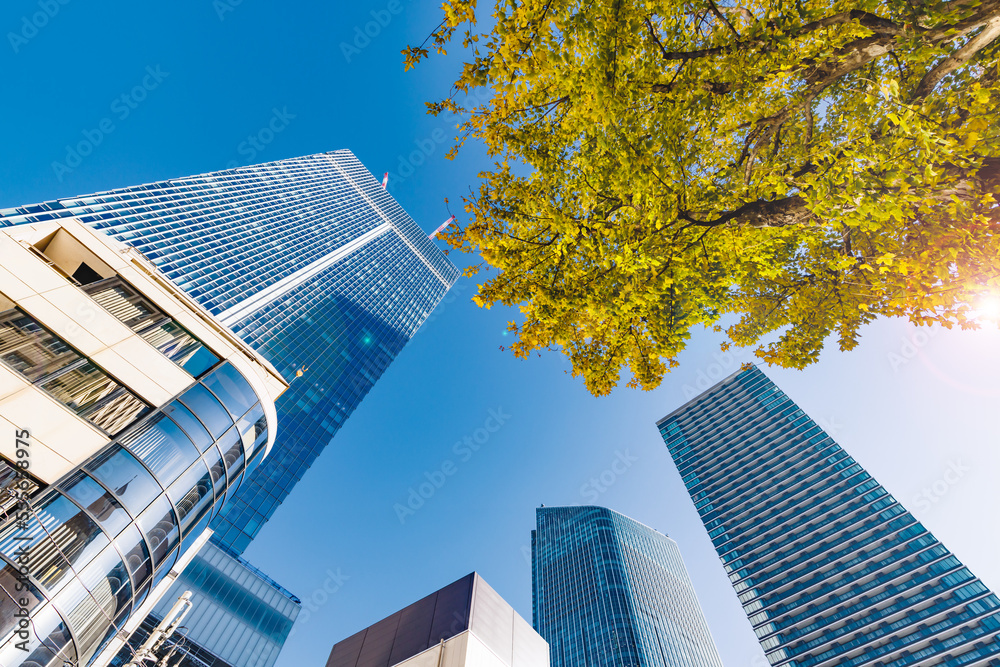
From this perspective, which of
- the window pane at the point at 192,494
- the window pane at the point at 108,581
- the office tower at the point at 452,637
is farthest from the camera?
the window pane at the point at 192,494

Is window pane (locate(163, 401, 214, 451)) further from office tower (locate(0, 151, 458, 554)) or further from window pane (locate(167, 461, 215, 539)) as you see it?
office tower (locate(0, 151, 458, 554))

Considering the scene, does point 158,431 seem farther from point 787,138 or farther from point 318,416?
point 318,416

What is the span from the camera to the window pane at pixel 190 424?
1230cm

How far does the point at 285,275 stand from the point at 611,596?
94.7 metres

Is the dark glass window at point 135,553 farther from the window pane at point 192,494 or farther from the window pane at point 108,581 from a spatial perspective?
the window pane at point 192,494

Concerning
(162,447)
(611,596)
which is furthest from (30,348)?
(611,596)

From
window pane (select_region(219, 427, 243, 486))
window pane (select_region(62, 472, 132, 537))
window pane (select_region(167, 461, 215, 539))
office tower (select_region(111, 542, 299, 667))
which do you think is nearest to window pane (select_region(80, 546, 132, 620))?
window pane (select_region(62, 472, 132, 537))

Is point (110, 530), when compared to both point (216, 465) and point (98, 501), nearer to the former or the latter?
point (98, 501)

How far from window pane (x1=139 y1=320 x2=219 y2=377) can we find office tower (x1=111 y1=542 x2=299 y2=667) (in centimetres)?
4059

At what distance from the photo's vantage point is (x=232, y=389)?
15.2 m

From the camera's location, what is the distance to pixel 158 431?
1166 centimetres

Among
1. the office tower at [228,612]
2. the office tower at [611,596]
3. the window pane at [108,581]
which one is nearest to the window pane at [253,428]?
the window pane at [108,581]

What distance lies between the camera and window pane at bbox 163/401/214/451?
12305 millimetres

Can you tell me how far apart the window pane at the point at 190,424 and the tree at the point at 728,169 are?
37.4 feet
